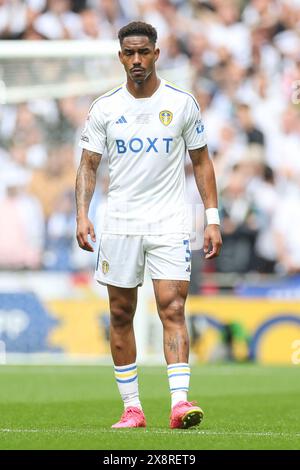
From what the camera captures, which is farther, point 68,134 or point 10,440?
point 68,134

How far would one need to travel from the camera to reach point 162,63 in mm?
A: 18547

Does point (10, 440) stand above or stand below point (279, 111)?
below

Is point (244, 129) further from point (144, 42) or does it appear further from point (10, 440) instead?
point (10, 440)

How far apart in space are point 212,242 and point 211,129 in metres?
11.8

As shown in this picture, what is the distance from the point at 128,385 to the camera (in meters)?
6.97

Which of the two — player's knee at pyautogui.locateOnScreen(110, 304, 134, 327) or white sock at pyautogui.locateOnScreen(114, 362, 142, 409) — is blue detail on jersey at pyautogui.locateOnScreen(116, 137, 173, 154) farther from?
white sock at pyautogui.locateOnScreen(114, 362, 142, 409)

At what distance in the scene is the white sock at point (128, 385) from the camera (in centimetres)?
696

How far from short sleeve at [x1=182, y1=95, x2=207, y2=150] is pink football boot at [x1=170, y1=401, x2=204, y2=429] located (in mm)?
1591

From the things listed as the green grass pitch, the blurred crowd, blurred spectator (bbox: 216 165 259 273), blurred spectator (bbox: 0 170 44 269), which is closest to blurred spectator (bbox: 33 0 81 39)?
the blurred crowd

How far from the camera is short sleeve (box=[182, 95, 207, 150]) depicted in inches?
271
